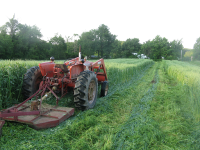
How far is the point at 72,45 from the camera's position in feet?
174

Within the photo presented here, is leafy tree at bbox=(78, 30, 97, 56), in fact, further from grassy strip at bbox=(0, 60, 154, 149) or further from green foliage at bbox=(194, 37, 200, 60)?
grassy strip at bbox=(0, 60, 154, 149)

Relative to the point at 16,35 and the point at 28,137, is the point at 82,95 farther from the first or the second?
the point at 16,35

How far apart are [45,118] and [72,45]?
173 ft

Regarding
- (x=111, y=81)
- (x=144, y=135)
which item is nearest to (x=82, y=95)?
(x=144, y=135)

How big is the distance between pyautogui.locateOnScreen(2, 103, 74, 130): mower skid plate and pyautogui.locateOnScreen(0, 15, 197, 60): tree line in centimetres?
2586

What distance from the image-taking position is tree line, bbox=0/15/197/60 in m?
28.9

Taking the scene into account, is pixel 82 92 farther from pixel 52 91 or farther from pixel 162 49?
pixel 162 49

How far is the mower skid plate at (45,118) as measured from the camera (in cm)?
272

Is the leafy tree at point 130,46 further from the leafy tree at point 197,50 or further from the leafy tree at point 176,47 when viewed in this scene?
the leafy tree at point 197,50

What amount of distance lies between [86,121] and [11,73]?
10.1 feet

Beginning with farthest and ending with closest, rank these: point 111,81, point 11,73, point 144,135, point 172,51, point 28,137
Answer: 1. point 172,51
2. point 111,81
3. point 11,73
4. point 144,135
5. point 28,137

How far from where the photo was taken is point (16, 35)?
101 feet

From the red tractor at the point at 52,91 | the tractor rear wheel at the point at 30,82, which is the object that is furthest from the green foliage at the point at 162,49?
the tractor rear wheel at the point at 30,82

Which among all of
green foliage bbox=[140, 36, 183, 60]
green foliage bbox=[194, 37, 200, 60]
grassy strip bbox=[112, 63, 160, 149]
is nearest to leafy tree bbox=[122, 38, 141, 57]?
green foliage bbox=[140, 36, 183, 60]
